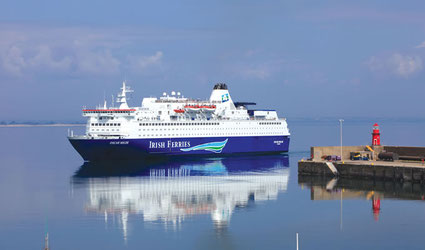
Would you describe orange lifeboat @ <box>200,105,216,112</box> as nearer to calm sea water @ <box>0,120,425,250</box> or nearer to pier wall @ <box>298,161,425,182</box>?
calm sea water @ <box>0,120,425,250</box>

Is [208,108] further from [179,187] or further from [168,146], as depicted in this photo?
[179,187]

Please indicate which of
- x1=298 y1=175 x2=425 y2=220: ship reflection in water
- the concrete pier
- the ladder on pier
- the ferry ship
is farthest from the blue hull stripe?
the ladder on pier

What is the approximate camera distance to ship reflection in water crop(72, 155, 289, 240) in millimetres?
32656

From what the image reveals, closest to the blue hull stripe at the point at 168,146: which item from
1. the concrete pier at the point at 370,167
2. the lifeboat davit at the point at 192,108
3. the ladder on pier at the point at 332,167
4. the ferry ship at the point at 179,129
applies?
the ferry ship at the point at 179,129

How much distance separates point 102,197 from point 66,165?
24990mm

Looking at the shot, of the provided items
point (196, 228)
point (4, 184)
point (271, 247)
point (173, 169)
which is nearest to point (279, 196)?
point (196, 228)

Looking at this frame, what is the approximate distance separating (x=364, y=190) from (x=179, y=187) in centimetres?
1268

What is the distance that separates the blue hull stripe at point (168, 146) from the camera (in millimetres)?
58438

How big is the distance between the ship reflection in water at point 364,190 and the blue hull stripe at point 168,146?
2031 centimetres

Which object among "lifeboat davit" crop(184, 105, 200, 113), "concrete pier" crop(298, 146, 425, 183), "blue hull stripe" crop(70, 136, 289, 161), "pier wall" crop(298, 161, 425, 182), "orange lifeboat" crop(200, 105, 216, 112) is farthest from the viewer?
"orange lifeboat" crop(200, 105, 216, 112)

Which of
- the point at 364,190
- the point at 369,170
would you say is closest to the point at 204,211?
the point at 364,190

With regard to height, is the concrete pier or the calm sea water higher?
the concrete pier

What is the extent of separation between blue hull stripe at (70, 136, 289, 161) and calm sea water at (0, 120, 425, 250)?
609 cm

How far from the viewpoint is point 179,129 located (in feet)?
205
